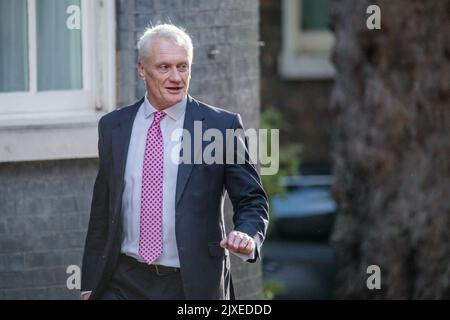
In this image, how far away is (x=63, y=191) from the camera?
32.7ft

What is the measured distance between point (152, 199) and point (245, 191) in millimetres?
438

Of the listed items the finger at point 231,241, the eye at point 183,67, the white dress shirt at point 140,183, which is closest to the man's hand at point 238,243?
the finger at point 231,241

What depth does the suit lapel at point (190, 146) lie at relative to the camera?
7789 mm

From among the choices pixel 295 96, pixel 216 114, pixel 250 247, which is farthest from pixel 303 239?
pixel 250 247

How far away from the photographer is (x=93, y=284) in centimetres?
796

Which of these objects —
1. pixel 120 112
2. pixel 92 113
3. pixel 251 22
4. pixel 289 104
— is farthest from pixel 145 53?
pixel 289 104

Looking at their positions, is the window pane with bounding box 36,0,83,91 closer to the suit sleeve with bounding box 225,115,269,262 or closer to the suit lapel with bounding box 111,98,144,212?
the suit lapel with bounding box 111,98,144,212

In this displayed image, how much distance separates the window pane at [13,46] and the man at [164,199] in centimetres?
205

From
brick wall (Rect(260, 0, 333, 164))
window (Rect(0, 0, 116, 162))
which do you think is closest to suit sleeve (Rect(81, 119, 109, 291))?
window (Rect(0, 0, 116, 162))

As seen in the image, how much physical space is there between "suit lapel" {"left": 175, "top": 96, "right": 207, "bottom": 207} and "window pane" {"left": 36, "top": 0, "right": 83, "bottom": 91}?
213cm

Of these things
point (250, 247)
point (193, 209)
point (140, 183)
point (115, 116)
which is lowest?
point (250, 247)

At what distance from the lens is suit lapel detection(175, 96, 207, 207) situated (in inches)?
307

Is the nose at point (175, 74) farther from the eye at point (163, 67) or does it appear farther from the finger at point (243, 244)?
the finger at point (243, 244)

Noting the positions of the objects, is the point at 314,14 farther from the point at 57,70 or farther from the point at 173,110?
the point at 173,110
